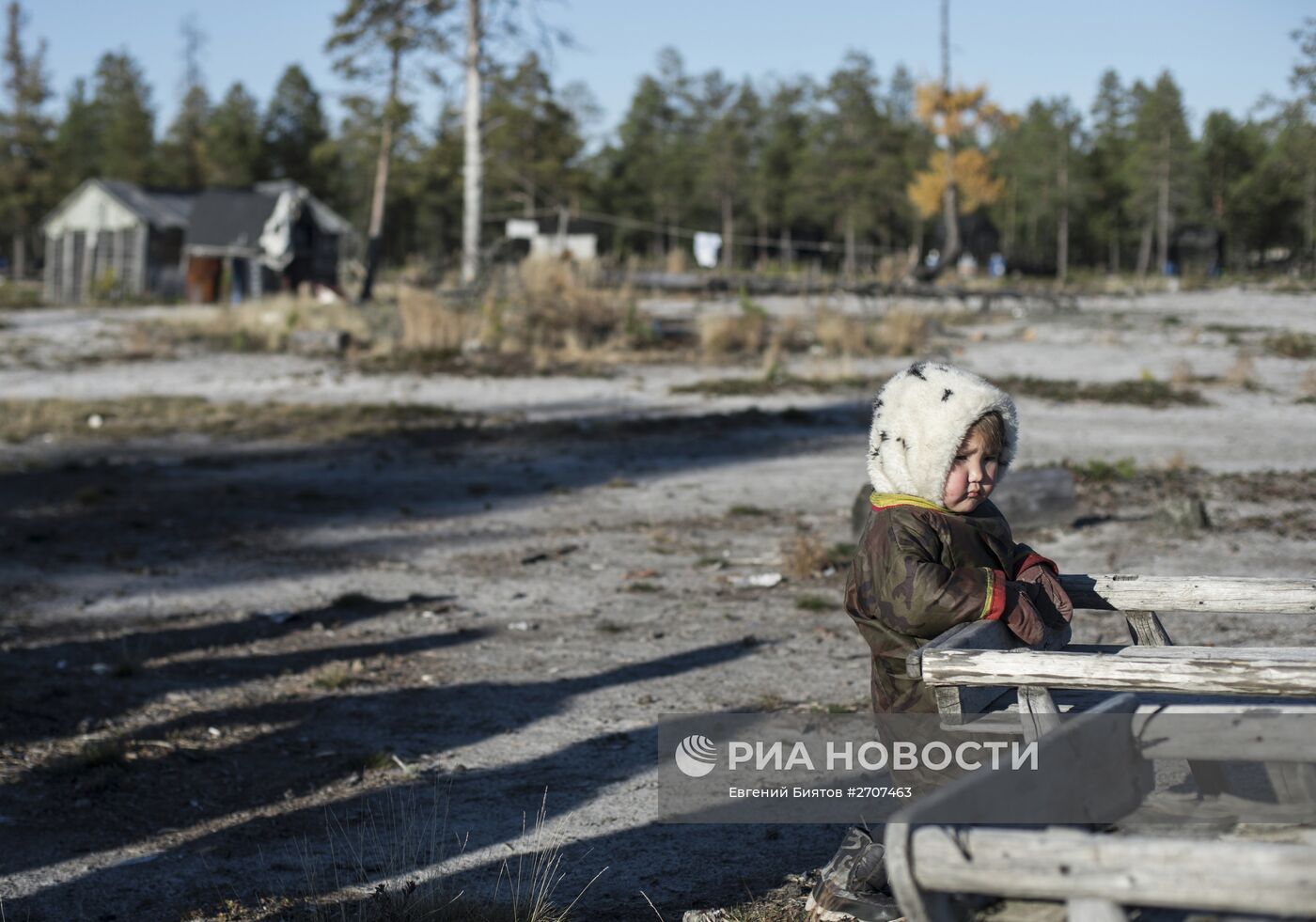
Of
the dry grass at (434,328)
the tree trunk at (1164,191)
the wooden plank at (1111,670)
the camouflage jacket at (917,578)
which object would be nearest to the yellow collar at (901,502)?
the camouflage jacket at (917,578)

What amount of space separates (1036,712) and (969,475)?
76 cm

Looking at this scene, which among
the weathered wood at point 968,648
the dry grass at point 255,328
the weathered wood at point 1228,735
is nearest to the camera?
the weathered wood at point 1228,735

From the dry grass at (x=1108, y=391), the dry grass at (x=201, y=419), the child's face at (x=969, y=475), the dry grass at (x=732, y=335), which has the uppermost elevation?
the dry grass at (x=732, y=335)

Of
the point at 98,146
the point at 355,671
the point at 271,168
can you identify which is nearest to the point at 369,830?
the point at 355,671

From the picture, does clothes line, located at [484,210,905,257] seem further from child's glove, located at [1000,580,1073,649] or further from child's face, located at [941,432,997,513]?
child's glove, located at [1000,580,1073,649]

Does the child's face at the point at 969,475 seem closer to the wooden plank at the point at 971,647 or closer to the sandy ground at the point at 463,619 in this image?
the wooden plank at the point at 971,647

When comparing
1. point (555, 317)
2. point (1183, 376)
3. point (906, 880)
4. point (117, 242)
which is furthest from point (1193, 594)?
point (117, 242)

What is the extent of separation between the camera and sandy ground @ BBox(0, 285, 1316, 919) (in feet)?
15.1

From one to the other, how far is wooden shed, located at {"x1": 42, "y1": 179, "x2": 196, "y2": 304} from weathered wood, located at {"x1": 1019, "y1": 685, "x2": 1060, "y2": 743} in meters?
47.3

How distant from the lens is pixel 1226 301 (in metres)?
34.7

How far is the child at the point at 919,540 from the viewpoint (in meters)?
3.25

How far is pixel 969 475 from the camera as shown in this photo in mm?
3346

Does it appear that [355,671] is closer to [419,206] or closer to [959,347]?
[959,347]

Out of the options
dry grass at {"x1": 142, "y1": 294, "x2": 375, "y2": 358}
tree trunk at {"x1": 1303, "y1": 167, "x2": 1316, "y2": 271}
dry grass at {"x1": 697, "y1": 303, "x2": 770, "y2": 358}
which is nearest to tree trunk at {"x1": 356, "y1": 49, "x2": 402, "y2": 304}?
dry grass at {"x1": 142, "y1": 294, "x2": 375, "y2": 358}
